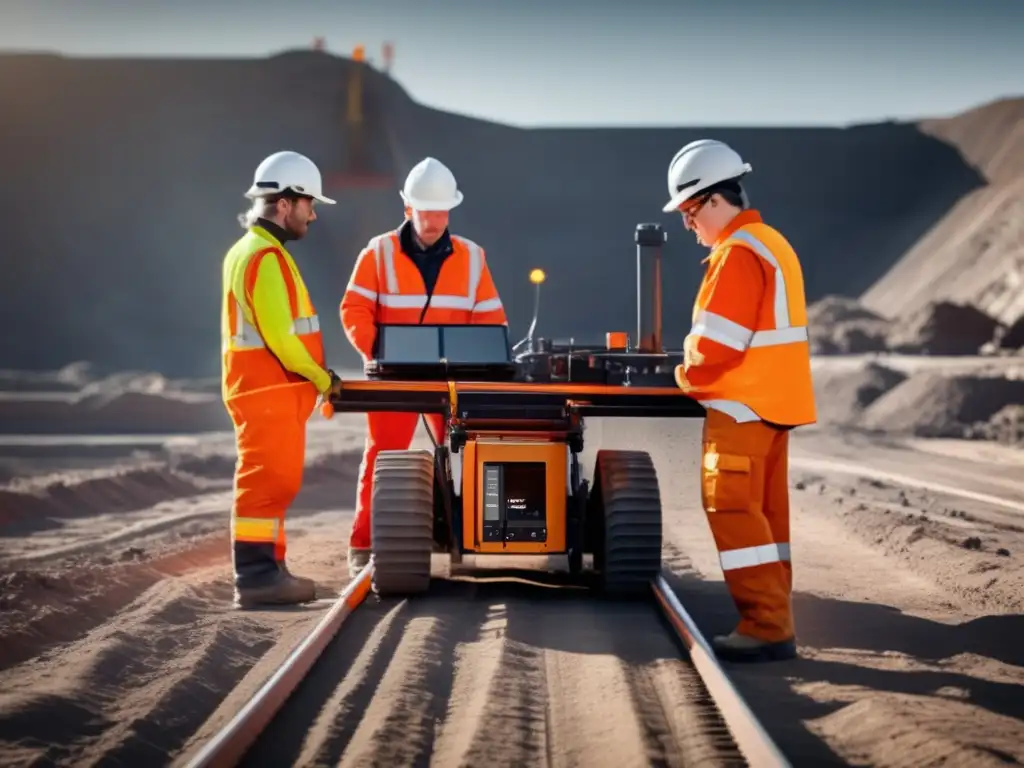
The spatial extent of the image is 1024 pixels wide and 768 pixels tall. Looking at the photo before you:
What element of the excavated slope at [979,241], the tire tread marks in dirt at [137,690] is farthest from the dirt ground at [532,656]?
the excavated slope at [979,241]

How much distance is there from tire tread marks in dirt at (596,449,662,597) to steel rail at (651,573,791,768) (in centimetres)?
53

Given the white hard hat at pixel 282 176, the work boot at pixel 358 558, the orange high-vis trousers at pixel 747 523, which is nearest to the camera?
the orange high-vis trousers at pixel 747 523

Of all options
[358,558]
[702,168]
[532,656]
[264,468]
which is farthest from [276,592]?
[702,168]

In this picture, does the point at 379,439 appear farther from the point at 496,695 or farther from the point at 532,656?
the point at 496,695

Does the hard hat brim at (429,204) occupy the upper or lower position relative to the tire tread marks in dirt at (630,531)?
upper

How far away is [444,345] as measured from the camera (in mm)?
8438

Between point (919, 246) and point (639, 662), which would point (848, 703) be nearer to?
point (639, 662)

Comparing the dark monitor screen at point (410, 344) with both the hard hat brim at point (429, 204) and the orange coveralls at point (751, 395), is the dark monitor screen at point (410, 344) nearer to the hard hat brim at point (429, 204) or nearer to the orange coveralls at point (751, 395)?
the hard hat brim at point (429, 204)

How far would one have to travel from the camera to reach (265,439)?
7.80 meters

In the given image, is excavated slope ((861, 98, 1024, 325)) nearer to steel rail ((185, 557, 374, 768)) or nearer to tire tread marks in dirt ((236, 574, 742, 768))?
tire tread marks in dirt ((236, 574, 742, 768))

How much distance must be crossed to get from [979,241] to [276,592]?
4603 centimetres

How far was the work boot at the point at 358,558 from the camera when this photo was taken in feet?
29.8

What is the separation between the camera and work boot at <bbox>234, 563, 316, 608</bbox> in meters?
8.06

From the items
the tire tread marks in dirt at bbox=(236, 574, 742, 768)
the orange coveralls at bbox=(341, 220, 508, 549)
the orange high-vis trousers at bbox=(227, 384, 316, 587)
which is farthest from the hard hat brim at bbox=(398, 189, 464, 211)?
the tire tread marks in dirt at bbox=(236, 574, 742, 768)
